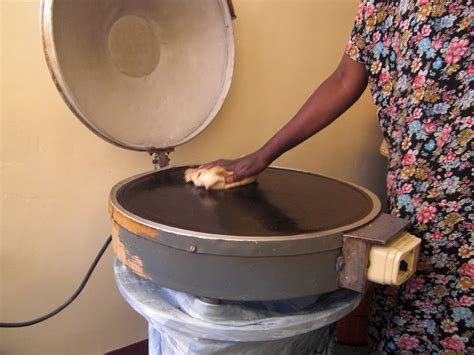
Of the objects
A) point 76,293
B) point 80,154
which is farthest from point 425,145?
point 76,293

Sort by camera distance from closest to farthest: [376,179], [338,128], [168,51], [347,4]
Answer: [168,51], [347,4], [338,128], [376,179]

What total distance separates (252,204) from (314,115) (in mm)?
290

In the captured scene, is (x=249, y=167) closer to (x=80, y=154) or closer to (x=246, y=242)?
(x=246, y=242)

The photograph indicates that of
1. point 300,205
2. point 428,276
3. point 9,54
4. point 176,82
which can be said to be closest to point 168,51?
point 176,82

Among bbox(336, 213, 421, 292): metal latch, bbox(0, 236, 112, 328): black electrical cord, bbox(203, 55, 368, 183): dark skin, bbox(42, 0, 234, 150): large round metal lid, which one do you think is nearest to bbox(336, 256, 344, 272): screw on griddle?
bbox(336, 213, 421, 292): metal latch

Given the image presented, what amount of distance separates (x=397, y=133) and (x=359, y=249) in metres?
0.37

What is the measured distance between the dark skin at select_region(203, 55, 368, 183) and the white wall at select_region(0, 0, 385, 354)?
1.60 ft

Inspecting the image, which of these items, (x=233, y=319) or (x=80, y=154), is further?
(x=80, y=154)

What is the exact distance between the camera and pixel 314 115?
1.09 m

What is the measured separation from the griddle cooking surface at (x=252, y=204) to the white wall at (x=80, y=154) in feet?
1.08

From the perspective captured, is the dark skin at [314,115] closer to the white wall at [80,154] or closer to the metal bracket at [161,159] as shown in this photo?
the metal bracket at [161,159]

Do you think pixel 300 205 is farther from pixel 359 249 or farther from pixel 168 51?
pixel 168 51

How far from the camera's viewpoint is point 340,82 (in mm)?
1102

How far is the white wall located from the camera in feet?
4.03
